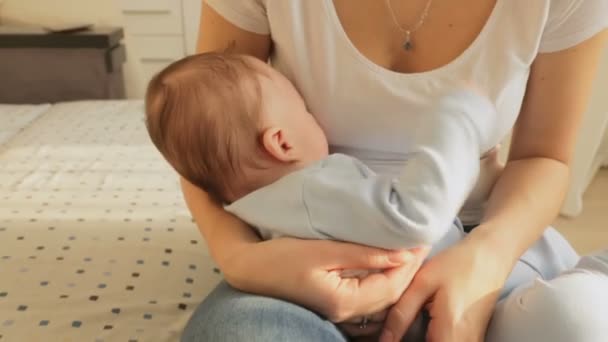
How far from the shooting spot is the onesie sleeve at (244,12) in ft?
2.81

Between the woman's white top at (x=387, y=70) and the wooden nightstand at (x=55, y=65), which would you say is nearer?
the woman's white top at (x=387, y=70)

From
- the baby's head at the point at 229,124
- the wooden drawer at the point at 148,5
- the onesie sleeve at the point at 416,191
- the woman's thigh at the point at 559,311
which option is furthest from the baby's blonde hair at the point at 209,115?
the wooden drawer at the point at 148,5

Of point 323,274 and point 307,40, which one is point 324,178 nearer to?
point 323,274

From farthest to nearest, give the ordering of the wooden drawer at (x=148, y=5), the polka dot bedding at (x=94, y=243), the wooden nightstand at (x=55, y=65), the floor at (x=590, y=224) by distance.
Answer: the wooden drawer at (x=148, y=5) < the wooden nightstand at (x=55, y=65) < the floor at (x=590, y=224) < the polka dot bedding at (x=94, y=243)

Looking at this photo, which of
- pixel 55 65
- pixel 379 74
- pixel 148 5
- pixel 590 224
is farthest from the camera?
pixel 148 5

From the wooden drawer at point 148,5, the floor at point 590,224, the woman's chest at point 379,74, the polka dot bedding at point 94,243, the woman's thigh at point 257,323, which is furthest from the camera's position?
the wooden drawer at point 148,5

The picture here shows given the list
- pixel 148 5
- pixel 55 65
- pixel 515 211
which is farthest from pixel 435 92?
pixel 148 5

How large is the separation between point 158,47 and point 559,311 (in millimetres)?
2409

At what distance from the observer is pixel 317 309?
67 cm

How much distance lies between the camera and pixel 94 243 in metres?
1.16

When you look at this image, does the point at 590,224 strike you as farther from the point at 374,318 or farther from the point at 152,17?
the point at 152,17

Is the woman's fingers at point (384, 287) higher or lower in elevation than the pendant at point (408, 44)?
lower

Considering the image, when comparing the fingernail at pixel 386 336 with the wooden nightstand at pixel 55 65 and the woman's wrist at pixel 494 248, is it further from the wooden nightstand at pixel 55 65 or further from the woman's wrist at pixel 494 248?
the wooden nightstand at pixel 55 65

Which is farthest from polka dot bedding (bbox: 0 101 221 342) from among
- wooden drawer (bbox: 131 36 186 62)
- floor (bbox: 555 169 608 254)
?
floor (bbox: 555 169 608 254)
